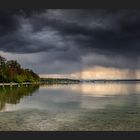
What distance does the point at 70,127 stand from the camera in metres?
12.8

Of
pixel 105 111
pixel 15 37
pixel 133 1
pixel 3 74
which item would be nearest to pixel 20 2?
pixel 133 1

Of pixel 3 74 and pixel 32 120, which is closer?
pixel 32 120

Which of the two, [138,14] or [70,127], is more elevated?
[138,14]

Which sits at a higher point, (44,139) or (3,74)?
(3,74)

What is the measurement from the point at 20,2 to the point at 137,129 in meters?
4.57

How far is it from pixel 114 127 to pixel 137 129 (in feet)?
2.17

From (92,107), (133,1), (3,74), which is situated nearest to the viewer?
(133,1)

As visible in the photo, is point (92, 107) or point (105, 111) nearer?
point (105, 111)

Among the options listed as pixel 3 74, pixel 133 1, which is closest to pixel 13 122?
pixel 133 1

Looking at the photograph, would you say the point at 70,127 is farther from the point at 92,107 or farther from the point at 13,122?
the point at 92,107

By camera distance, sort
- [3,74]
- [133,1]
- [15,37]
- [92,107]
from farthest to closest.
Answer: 1. [3,74]
2. [92,107]
3. [15,37]
4. [133,1]

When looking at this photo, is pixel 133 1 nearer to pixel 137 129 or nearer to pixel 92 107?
pixel 137 129

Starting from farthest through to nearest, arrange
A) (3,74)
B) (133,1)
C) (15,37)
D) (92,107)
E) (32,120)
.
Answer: (3,74) < (92,107) < (15,37) < (32,120) < (133,1)

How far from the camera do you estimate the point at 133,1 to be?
11766 mm
